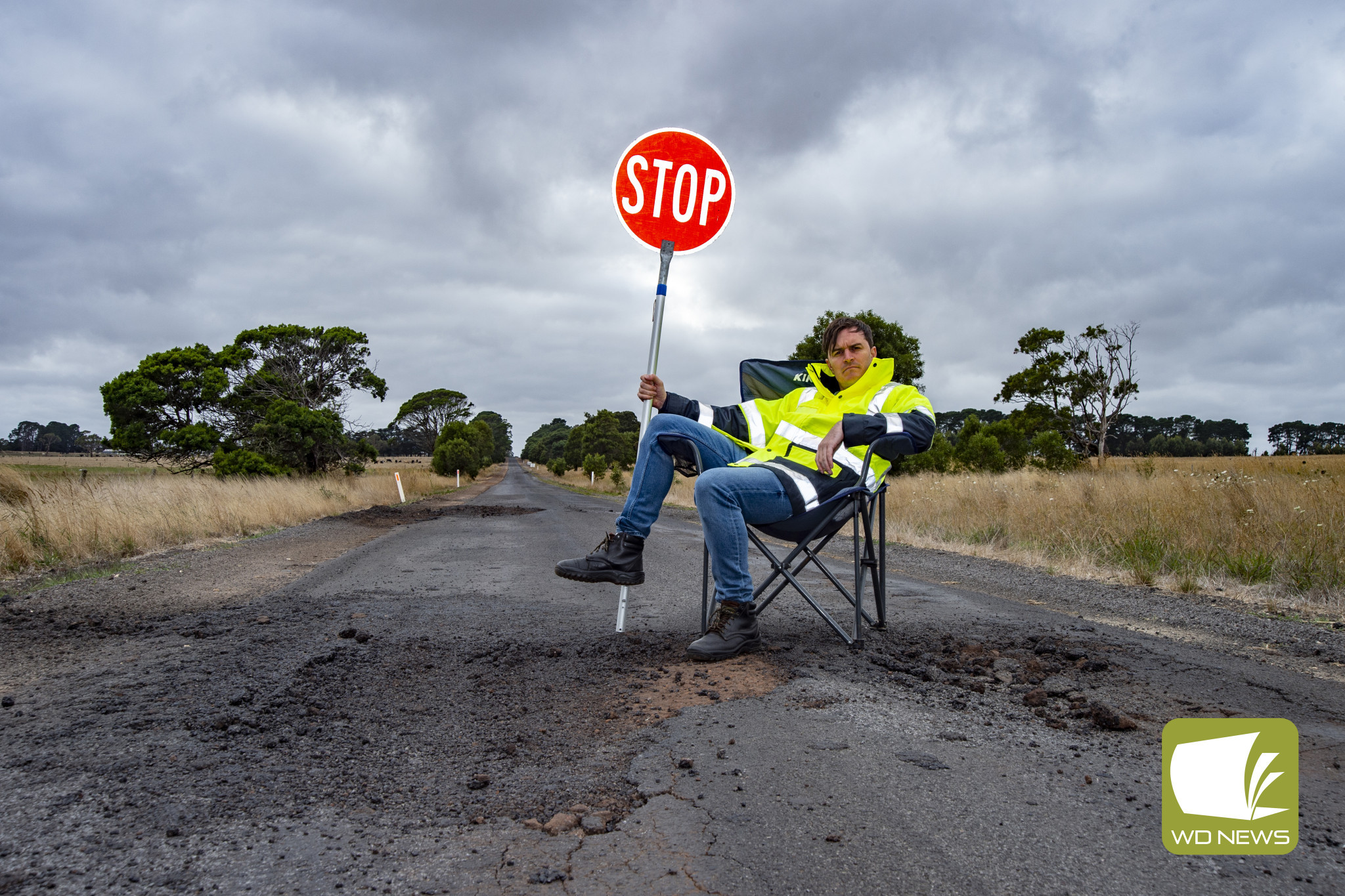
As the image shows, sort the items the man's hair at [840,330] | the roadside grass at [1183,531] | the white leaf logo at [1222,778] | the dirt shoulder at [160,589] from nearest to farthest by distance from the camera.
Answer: the white leaf logo at [1222,778] < the man's hair at [840,330] < the dirt shoulder at [160,589] < the roadside grass at [1183,531]

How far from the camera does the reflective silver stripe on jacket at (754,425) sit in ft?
11.2

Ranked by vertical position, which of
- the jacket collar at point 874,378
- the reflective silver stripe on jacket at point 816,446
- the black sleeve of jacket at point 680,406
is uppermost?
the jacket collar at point 874,378

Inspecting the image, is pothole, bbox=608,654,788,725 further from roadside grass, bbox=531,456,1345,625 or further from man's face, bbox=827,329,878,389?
man's face, bbox=827,329,878,389

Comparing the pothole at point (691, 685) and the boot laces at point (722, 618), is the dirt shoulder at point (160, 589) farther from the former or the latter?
the boot laces at point (722, 618)

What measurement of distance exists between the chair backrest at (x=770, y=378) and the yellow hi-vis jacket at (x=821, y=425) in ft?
0.45

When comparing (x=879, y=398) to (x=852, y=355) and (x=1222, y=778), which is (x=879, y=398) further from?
(x=1222, y=778)

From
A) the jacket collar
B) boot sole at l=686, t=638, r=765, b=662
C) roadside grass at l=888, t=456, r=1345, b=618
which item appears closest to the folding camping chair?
boot sole at l=686, t=638, r=765, b=662

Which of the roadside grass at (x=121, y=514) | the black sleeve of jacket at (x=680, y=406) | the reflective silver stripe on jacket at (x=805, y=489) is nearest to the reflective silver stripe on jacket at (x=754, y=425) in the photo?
the black sleeve of jacket at (x=680, y=406)

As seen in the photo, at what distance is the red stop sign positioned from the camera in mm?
3941

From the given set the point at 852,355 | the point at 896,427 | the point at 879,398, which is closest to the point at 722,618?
the point at 896,427

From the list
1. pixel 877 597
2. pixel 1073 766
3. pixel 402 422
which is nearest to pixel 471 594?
pixel 877 597

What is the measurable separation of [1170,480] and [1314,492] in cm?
188

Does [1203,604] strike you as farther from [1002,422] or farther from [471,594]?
[1002,422]

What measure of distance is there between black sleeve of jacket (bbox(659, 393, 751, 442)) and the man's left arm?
68cm
